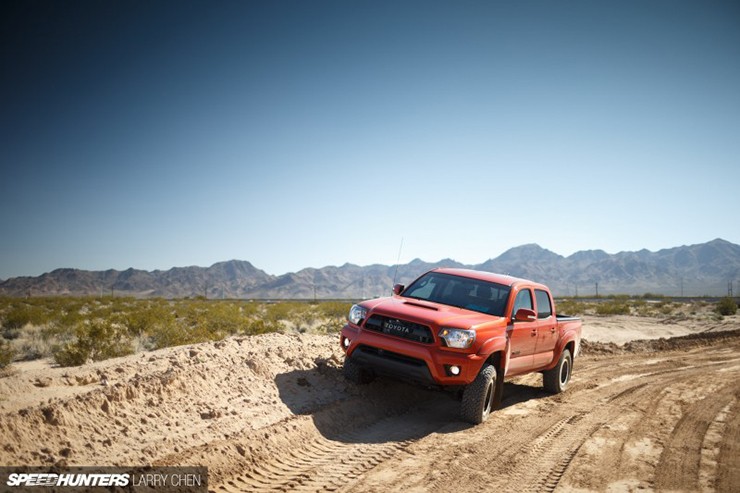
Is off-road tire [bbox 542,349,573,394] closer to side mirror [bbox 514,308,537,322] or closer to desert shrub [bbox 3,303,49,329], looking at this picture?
side mirror [bbox 514,308,537,322]

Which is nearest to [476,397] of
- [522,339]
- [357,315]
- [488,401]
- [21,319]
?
[488,401]

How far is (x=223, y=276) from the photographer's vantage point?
654ft

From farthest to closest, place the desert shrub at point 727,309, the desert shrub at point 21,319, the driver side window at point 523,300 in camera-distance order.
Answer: the desert shrub at point 727,309 < the desert shrub at point 21,319 < the driver side window at point 523,300

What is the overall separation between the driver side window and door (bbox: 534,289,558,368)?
0.18 meters

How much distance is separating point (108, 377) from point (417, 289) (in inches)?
189

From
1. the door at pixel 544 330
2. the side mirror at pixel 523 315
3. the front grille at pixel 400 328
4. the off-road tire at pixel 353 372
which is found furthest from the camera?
the door at pixel 544 330

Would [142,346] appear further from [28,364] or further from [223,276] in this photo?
[223,276]

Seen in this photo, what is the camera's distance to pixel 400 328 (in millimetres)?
6727

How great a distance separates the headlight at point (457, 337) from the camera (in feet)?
21.1

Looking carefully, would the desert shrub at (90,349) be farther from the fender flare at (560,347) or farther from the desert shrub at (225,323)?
the fender flare at (560,347)

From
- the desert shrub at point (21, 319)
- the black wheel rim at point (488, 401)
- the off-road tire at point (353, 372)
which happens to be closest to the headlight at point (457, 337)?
the black wheel rim at point (488, 401)

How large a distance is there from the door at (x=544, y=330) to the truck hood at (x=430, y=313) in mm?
1419

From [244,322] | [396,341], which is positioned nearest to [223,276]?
[244,322]

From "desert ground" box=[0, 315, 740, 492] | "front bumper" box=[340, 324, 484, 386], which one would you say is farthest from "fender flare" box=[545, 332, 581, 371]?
"front bumper" box=[340, 324, 484, 386]
